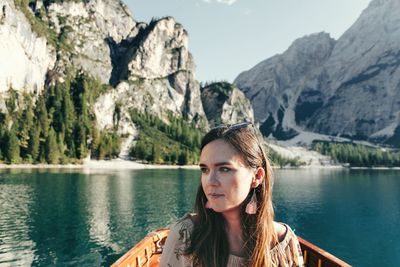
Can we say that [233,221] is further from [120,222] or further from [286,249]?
[120,222]

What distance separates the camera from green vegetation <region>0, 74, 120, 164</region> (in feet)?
482

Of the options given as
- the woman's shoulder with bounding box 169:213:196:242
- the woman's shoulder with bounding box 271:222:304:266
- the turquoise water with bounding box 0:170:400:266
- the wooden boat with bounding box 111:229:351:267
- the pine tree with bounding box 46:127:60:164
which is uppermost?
the pine tree with bounding box 46:127:60:164

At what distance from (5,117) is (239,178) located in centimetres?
18092

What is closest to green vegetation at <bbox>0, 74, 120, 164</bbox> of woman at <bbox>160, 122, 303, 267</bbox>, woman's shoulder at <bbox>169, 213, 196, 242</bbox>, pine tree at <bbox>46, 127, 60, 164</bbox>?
pine tree at <bbox>46, 127, 60, 164</bbox>

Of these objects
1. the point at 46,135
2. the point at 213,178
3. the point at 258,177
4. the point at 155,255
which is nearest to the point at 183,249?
the point at 213,178

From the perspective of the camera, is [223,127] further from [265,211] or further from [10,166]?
[10,166]

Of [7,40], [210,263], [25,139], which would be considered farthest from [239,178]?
[7,40]

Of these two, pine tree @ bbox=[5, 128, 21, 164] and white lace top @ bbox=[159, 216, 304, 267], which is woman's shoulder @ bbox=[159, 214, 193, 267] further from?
pine tree @ bbox=[5, 128, 21, 164]

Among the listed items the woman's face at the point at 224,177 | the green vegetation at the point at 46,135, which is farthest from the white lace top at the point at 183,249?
the green vegetation at the point at 46,135

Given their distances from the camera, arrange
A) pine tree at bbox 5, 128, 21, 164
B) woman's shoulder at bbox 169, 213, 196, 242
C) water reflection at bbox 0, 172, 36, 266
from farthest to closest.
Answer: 1. pine tree at bbox 5, 128, 21, 164
2. water reflection at bbox 0, 172, 36, 266
3. woman's shoulder at bbox 169, 213, 196, 242

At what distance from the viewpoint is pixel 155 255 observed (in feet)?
48.9

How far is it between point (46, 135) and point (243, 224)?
179 metres

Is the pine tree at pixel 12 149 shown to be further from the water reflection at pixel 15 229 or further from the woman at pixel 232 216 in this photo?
the woman at pixel 232 216

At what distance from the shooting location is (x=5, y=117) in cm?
15862
